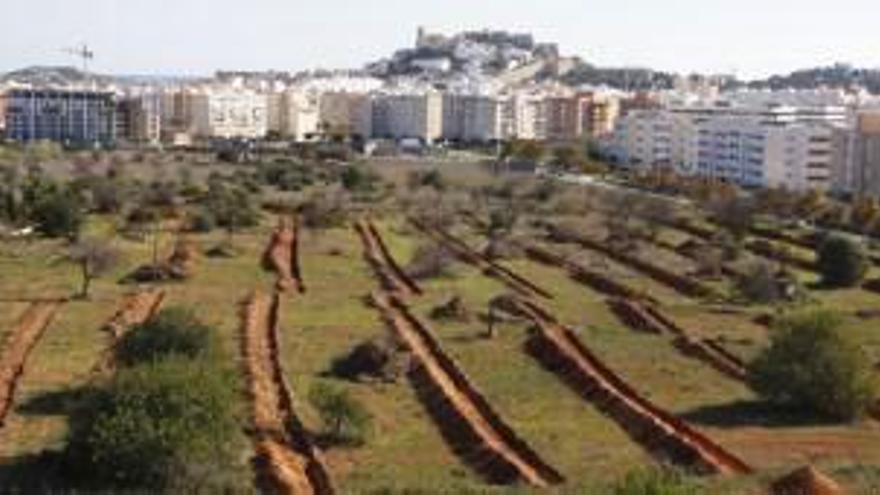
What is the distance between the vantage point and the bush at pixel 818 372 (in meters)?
32.2

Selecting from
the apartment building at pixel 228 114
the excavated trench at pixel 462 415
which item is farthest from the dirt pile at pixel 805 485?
the apartment building at pixel 228 114

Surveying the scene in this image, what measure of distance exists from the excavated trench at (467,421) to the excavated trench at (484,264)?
10.9 metres

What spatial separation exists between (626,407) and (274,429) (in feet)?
22.6

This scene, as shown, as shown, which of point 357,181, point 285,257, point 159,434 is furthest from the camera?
point 357,181

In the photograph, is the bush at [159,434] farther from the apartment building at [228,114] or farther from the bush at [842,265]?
the apartment building at [228,114]

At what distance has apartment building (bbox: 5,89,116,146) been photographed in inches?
6220

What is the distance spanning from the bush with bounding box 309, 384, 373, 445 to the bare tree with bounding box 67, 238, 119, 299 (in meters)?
20.0

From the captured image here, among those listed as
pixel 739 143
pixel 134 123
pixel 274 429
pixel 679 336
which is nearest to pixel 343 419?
pixel 274 429

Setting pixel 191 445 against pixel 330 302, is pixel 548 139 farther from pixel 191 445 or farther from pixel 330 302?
pixel 191 445

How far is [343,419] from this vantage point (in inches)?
1164

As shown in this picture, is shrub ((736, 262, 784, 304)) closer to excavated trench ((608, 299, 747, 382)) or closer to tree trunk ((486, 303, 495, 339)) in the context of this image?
excavated trench ((608, 299, 747, 382))

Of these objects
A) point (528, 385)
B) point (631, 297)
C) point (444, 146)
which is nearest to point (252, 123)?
point (444, 146)

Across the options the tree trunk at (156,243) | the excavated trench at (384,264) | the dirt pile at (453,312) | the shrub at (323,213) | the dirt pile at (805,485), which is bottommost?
the excavated trench at (384,264)

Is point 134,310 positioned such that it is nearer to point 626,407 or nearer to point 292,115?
point 626,407
